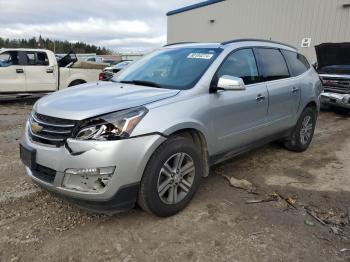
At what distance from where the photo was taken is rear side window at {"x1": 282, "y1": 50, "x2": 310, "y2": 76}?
213 inches

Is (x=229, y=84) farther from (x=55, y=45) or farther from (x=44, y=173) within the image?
(x=55, y=45)

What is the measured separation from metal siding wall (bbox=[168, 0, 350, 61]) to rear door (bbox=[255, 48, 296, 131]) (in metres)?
11.7

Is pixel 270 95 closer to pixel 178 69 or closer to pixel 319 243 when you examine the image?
pixel 178 69

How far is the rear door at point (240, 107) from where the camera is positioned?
12.8 ft

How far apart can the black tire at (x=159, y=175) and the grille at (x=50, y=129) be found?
0.75 m

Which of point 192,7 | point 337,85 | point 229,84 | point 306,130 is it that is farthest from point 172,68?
point 192,7

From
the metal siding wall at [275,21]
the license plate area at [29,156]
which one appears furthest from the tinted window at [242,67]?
the metal siding wall at [275,21]

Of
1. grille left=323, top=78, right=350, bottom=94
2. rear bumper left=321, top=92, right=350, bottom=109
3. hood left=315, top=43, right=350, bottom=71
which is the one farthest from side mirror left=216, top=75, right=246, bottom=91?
hood left=315, top=43, right=350, bottom=71

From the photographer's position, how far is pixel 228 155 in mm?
4266

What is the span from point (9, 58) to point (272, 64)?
8.78 metres

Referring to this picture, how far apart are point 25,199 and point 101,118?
157cm

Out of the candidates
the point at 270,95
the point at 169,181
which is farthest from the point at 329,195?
the point at 169,181

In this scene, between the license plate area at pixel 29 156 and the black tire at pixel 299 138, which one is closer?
the license plate area at pixel 29 156

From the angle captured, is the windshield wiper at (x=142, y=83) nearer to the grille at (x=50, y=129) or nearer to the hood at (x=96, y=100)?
the hood at (x=96, y=100)
